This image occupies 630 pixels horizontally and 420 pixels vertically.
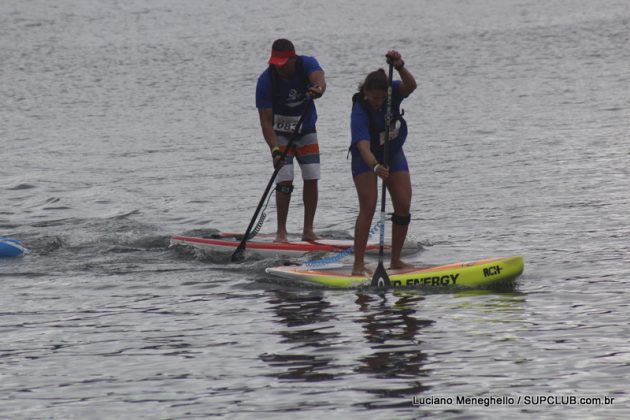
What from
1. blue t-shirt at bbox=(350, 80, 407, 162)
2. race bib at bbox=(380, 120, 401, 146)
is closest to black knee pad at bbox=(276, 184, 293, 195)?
blue t-shirt at bbox=(350, 80, 407, 162)

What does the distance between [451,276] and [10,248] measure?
6084mm

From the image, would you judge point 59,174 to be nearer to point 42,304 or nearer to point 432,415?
point 42,304

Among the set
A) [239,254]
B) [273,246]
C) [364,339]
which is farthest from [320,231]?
[364,339]

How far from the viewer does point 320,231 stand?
16.0 metres

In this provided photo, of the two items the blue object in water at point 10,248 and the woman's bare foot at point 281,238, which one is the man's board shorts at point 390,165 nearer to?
the woman's bare foot at point 281,238

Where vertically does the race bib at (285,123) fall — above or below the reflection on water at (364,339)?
above

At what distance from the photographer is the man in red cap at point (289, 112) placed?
13.3 metres

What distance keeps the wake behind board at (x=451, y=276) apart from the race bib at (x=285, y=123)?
2.36m

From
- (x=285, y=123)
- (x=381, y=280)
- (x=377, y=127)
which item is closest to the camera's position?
(x=377, y=127)

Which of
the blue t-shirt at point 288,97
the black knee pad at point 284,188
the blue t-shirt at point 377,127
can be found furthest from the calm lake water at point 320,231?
the blue t-shirt at point 288,97

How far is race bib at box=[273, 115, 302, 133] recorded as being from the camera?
13836mm

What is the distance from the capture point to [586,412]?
782 cm

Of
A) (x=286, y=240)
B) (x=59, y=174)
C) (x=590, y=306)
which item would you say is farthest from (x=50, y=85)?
(x=590, y=306)

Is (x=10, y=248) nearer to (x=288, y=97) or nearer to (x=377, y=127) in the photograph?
(x=288, y=97)
